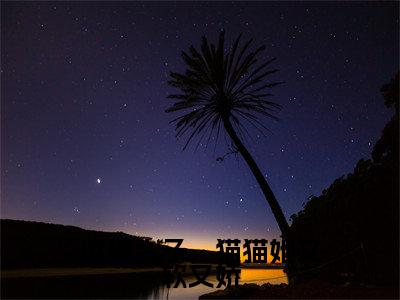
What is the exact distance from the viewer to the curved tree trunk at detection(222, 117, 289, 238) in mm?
14852

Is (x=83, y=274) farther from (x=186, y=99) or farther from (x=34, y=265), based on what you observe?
(x=186, y=99)

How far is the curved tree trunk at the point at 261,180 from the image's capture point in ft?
48.7

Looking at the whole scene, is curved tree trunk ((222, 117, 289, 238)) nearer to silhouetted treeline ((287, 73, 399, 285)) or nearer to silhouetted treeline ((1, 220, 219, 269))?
silhouetted treeline ((287, 73, 399, 285))

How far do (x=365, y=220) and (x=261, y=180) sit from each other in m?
4.88

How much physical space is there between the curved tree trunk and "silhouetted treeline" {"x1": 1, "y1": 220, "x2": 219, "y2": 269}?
670cm

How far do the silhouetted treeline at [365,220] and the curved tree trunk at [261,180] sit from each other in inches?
74.0

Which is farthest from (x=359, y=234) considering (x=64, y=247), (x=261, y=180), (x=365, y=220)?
(x=64, y=247)

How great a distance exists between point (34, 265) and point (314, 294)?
1323 cm

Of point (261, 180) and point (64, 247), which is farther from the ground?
point (261, 180)

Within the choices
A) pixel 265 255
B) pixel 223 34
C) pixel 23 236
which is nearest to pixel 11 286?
pixel 23 236

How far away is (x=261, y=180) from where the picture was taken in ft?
51.3

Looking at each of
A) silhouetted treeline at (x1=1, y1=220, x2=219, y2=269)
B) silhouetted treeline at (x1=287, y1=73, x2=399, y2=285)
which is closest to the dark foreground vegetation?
silhouetted treeline at (x1=287, y1=73, x2=399, y2=285)

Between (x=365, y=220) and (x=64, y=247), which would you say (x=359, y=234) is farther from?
(x=64, y=247)

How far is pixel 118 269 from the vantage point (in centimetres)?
2431
